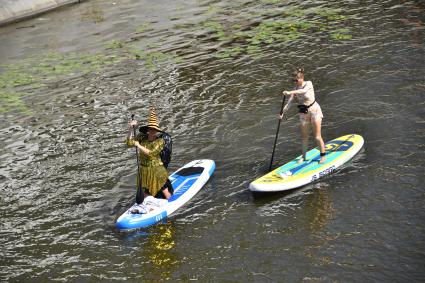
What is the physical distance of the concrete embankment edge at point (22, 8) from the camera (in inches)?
1491

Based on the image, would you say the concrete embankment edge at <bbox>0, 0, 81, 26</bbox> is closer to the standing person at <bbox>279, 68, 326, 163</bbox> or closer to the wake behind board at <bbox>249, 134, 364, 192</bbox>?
the wake behind board at <bbox>249, 134, 364, 192</bbox>

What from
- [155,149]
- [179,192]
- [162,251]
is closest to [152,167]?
[155,149]

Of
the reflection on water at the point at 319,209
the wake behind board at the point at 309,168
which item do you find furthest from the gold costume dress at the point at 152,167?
the reflection on water at the point at 319,209

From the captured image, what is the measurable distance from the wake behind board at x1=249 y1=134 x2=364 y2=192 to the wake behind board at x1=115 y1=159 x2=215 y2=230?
56.5 inches

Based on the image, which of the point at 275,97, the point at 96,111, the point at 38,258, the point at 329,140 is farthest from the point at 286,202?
the point at 96,111

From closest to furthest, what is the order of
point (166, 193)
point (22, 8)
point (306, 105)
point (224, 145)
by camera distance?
point (166, 193) < point (306, 105) < point (224, 145) < point (22, 8)

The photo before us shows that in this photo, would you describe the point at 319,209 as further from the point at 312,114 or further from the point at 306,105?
the point at 306,105

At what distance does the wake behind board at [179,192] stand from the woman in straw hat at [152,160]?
0.38 m

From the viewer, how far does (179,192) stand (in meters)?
13.8

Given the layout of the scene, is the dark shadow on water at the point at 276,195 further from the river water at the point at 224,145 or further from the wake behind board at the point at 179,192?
the wake behind board at the point at 179,192

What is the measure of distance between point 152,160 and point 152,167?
155 millimetres

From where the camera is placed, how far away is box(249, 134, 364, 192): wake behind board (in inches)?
525

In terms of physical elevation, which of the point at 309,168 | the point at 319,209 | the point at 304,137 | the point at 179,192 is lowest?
the point at 319,209

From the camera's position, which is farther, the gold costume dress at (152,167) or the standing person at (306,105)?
the standing person at (306,105)
